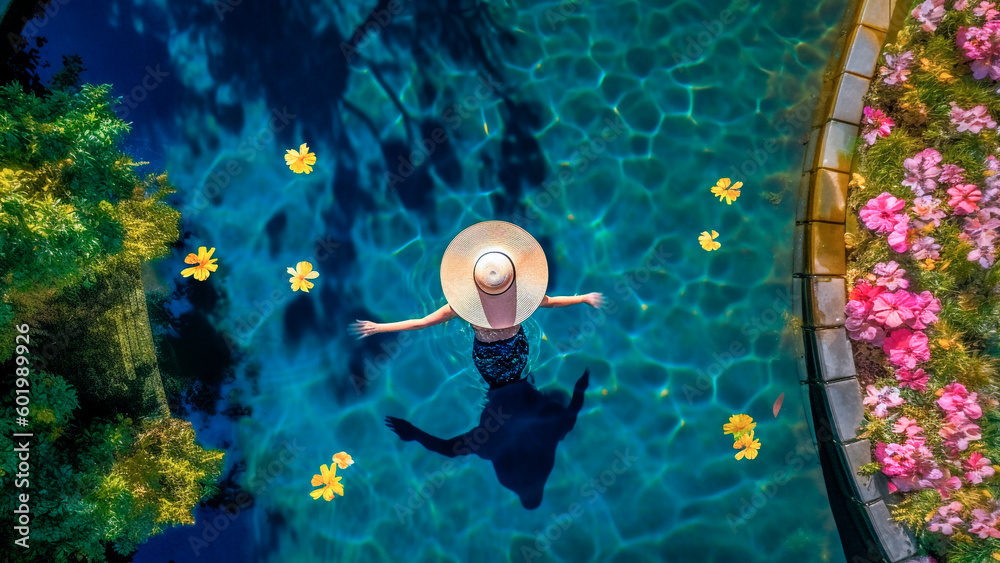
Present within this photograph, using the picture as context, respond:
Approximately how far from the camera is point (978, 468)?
5.45 m

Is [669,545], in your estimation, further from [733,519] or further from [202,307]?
[202,307]

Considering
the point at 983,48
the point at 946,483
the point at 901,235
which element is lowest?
the point at 946,483

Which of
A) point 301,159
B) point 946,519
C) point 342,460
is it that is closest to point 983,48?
point 946,519

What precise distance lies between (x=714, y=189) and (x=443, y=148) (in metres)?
3.11

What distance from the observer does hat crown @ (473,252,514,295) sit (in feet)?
15.9

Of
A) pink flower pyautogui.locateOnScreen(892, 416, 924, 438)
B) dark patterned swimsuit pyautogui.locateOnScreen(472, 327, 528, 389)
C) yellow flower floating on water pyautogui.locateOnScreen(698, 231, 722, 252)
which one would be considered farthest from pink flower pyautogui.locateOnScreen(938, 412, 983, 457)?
dark patterned swimsuit pyautogui.locateOnScreen(472, 327, 528, 389)

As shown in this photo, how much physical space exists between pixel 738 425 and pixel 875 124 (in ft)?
11.3

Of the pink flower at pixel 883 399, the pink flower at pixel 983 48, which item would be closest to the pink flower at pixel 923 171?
the pink flower at pixel 983 48

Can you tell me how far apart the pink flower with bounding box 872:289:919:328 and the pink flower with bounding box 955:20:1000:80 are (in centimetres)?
237

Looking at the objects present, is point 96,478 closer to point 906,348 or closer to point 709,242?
point 709,242

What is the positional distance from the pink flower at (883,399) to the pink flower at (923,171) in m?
1.98

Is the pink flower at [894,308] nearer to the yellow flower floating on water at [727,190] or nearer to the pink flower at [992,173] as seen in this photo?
the pink flower at [992,173]

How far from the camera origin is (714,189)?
22.1 feet

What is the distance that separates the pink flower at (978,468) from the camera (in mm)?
5430
